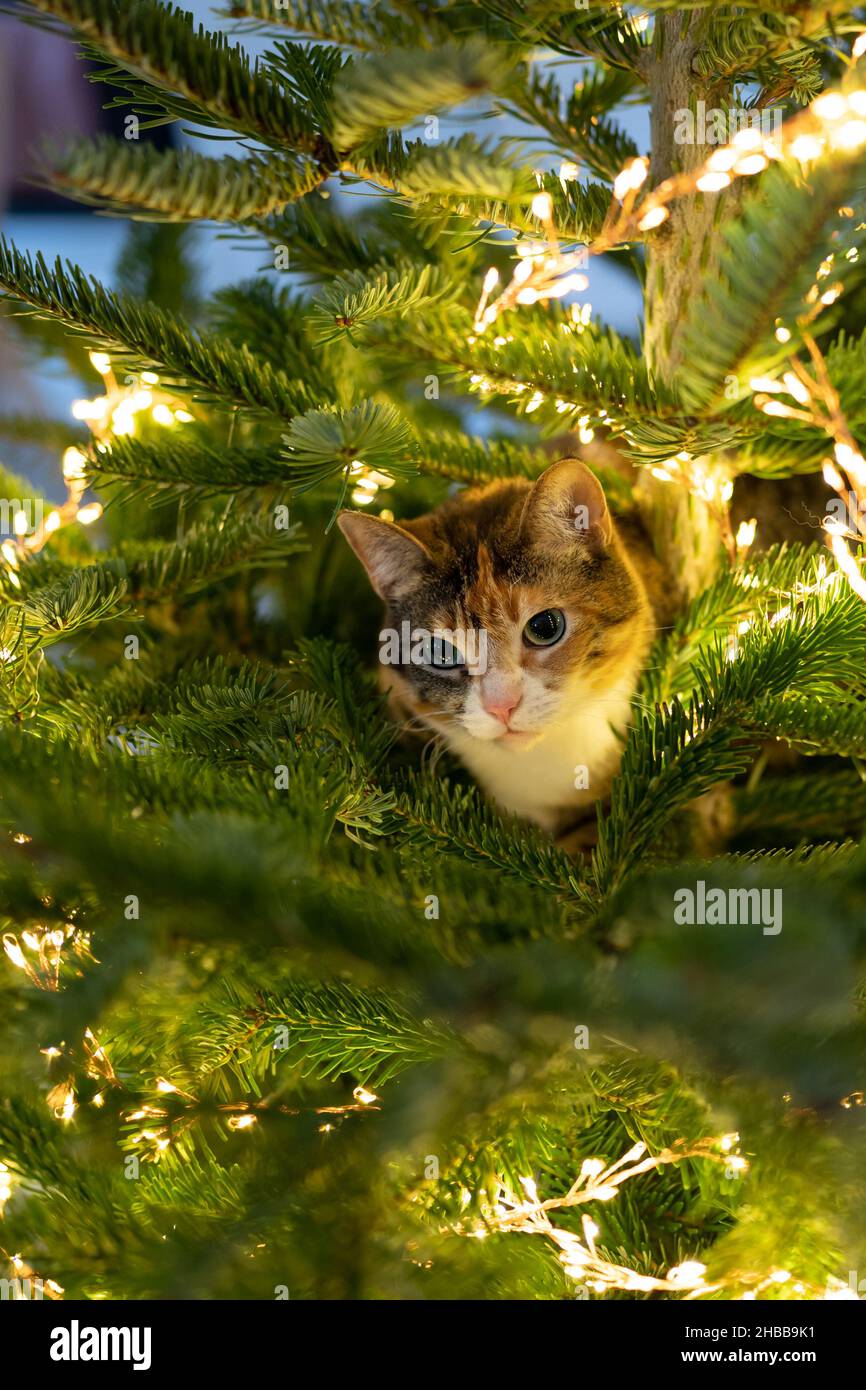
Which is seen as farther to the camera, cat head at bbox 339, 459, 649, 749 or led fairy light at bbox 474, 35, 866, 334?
cat head at bbox 339, 459, 649, 749

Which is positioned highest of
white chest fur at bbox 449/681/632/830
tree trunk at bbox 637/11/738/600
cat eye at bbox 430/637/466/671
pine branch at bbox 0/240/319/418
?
tree trunk at bbox 637/11/738/600

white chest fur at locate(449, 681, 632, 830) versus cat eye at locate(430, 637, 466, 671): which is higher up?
cat eye at locate(430, 637, 466, 671)

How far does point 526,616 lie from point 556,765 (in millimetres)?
187

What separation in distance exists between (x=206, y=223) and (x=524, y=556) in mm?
438

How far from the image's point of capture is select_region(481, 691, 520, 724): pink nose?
38.4 inches

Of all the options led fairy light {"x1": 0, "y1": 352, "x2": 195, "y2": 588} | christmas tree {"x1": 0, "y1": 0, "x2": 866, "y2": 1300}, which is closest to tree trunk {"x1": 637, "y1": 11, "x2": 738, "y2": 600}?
christmas tree {"x1": 0, "y1": 0, "x2": 866, "y2": 1300}

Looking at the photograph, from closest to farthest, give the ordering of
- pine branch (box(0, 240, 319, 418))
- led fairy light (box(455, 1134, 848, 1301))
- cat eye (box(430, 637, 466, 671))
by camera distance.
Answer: led fairy light (box(455, 1134, 848, 1301)) < pine branch (box(0, 240, 319, 418)) < cat eye (box(430, 637, 466, 671))

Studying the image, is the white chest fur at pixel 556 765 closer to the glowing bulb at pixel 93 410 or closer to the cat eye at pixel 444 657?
the cat eye at pixel 444 657

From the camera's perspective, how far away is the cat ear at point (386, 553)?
910 millimetres

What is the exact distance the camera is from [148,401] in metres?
0.97

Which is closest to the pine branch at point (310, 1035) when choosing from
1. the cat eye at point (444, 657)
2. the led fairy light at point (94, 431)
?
the led fairy light at point (94, 431)

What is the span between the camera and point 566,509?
3.25 feet

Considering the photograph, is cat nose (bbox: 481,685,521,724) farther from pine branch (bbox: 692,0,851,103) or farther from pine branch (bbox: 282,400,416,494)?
pine branch (bbox: 692,0,851,103)
